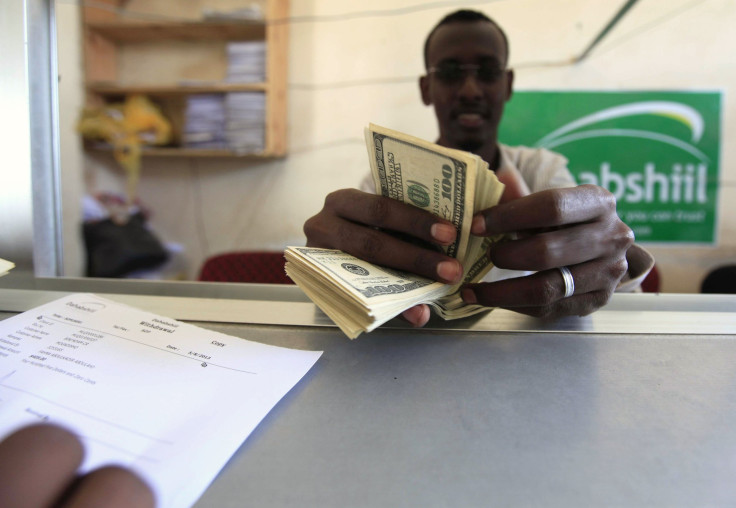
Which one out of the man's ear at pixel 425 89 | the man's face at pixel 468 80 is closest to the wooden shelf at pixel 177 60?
the man's ear at pixel 425 89

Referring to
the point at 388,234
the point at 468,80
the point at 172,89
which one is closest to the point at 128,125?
the point at 172,89

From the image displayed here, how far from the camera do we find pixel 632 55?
6.71ft

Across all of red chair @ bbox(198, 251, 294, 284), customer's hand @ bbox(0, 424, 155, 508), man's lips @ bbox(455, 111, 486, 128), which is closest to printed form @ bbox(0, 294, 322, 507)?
customer's hand @ bbox(0, 424, 155, 508)

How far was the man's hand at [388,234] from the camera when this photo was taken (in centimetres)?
41

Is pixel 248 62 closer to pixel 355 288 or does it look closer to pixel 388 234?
pixel 388 234

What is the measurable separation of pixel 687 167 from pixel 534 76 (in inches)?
33.7

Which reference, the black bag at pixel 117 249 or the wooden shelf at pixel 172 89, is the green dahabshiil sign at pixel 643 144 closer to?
the wooden shelf at pixel 172 89

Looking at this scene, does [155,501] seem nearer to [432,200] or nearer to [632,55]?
[432,200]

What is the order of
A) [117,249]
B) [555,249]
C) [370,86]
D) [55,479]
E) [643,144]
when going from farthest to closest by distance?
[370,86] → [643,144] → [117,249] → [555,249] → [55,479]

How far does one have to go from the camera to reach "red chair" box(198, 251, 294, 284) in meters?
1.16

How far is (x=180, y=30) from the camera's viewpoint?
216 cm

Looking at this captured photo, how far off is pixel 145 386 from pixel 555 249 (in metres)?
0.36

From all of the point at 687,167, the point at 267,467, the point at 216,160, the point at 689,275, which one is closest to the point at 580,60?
the point at 687,167

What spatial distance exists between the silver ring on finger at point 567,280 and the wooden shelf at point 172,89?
1906 millimetres
